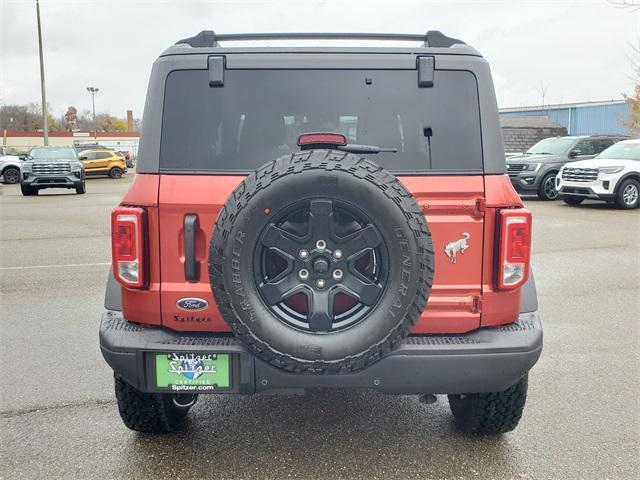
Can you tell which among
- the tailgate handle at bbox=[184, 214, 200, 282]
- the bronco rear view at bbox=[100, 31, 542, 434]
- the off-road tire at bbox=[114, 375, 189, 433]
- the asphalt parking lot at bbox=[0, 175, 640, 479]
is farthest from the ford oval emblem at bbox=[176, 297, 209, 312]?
the asphalt parking lot at bbox=[0, 175, 640, 479]

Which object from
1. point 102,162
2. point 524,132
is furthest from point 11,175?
point 524,132

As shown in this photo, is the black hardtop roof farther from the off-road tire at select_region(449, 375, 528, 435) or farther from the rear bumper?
the off-road tire at select_region(449, 375, 528, 435)

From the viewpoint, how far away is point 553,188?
17094mm

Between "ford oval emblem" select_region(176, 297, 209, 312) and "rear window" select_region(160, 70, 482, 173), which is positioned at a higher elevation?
"rear window" select_region(160, 70, 482, 173)

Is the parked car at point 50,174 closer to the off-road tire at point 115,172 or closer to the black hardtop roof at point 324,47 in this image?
the off-road tire at point 115,172

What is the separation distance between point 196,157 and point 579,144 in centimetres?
1652

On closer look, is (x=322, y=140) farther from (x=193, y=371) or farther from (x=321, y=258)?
(x=193, y=371)

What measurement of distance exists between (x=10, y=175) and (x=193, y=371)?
2947 cm

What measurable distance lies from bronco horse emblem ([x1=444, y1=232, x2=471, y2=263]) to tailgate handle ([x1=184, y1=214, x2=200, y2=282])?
44.3 inches

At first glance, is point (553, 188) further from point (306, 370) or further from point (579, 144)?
point (306, 370)

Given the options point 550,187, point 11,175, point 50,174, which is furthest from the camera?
point 11,175

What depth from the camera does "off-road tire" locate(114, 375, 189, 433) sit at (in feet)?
10.4

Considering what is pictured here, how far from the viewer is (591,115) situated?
137 feet

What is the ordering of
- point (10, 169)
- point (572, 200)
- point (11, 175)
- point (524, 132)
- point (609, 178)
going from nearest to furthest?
point (609, 178) → point (572, 200) → point (524, 132) → point (10, 169) → point (11, 175)
